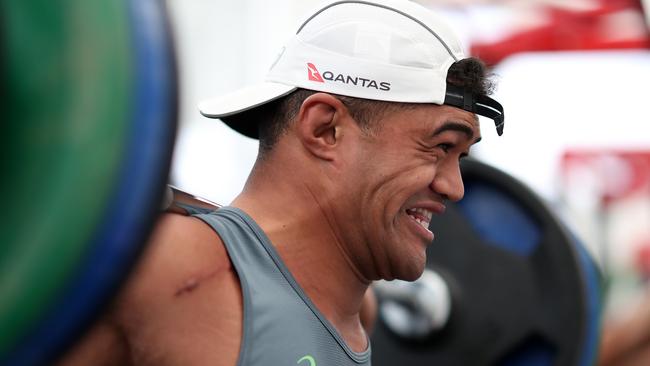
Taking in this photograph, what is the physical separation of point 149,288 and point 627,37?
5972mm

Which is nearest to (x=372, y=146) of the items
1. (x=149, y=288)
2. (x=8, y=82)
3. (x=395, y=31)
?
(x=395, y=31)

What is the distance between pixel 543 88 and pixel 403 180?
6.68 metres

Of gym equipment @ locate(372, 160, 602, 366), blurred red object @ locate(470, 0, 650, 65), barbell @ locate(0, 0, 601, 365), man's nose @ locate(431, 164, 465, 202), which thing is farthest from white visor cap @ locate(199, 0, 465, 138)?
blurred red object @ locate(470, 0, 650, 65)

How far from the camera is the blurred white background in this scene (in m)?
6.61

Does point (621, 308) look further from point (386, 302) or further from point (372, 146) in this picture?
point (372, 146)

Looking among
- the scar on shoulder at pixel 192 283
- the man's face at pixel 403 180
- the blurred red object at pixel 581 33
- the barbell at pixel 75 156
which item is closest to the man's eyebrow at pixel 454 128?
the man's face at pixel 403 180

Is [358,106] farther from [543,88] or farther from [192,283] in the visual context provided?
[543,88]

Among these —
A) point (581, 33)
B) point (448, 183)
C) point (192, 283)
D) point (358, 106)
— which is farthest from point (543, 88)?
point (192, 283)

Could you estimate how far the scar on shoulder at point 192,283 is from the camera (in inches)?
48.7

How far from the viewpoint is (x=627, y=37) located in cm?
662

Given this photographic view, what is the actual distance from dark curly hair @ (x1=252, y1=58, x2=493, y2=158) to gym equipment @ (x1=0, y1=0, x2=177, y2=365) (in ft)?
2.65

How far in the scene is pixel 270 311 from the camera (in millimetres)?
1331

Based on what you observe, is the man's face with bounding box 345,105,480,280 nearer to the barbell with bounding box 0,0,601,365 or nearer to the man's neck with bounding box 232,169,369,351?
the man's neck with bounding box 232,169,369,351

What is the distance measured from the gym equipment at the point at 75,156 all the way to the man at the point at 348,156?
25.7 inches
